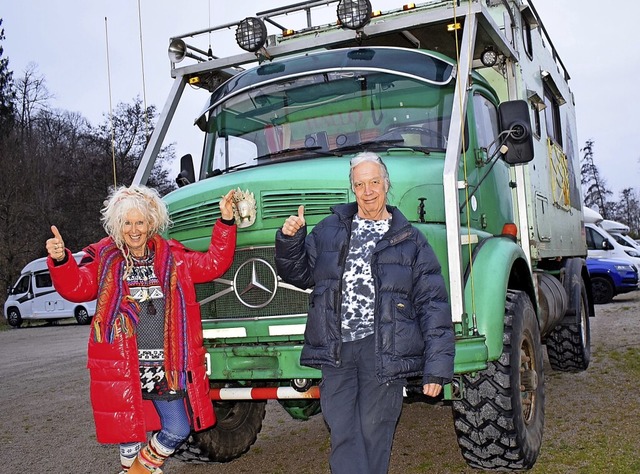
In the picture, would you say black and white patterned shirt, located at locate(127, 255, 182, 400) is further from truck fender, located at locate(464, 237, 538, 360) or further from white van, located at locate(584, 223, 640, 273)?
white van, located at locate(584, 223, 640, 273)

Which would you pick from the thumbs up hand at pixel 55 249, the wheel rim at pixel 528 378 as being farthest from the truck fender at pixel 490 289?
the thumbs up hand at pixel 55 249

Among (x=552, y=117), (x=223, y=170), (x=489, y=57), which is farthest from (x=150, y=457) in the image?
(x=552, y=117)

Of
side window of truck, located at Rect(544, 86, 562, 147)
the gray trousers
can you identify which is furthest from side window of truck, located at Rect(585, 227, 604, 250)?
the gray trousers

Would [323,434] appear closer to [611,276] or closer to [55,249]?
[55,249]

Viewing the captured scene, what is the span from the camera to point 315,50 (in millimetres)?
5527

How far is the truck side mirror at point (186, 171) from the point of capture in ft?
19.6

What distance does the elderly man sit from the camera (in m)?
3.32

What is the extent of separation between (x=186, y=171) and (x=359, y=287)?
2.98m

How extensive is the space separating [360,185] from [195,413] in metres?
1.50

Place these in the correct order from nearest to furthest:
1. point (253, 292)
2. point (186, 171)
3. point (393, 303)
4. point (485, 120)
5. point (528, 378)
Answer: point (393, 303)
point (253, 292)
point (528, 378)
point (485, 120)
point (186, 171)

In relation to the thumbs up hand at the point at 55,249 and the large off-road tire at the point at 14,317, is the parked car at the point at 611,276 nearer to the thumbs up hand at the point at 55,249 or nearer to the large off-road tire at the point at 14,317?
the thumbs up hand at the point at 55,249

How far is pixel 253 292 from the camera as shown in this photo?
13.9ft

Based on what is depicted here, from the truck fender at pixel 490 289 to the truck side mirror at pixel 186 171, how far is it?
2574 mm

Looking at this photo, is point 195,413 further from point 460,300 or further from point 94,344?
point 460,300
